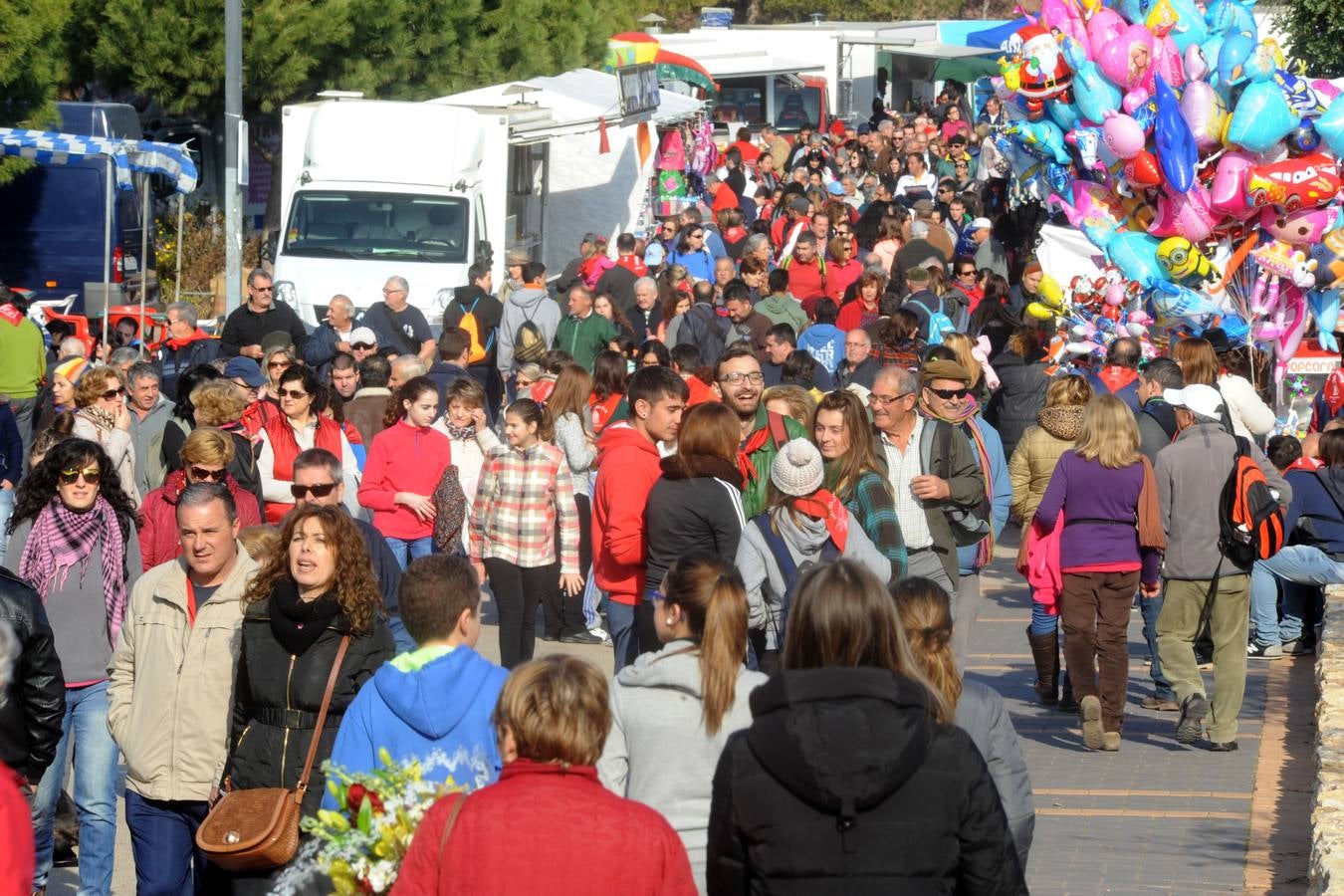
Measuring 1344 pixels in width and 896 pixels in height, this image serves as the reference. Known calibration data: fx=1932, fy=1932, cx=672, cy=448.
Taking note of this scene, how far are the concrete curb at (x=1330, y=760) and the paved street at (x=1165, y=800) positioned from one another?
41 centimetres

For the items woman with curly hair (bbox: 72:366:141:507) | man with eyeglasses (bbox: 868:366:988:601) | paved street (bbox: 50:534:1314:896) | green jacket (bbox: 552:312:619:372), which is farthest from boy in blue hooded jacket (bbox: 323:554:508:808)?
green jacket (bbox: 552:312:619:372)

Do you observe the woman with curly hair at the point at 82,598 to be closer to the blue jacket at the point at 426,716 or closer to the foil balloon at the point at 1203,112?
the blue jacket at the point at 426,716

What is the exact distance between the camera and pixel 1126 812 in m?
8.24

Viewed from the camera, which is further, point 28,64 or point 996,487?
point 28,64

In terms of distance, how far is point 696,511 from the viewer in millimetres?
7559

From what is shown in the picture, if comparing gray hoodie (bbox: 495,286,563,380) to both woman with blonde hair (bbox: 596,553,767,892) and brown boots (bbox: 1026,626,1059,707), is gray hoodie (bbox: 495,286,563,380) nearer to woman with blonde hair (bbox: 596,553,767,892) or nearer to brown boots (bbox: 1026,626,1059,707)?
brown boots (bbox: 1026,626,1059,707)

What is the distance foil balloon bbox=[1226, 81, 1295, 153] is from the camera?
13797 millimetres

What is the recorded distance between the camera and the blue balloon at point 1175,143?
14.0 metres

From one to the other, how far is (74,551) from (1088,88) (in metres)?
9.54

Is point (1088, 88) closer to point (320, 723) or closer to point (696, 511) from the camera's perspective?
point (696, 511)

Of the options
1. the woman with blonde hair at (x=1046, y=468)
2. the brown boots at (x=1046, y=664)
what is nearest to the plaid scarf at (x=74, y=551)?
the woman with blonde hair at (x=1046, y=468)

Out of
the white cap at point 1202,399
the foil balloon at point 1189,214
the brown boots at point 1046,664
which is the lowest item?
the brown boots at point 1046,664

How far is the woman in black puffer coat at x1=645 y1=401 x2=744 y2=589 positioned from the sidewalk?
1809 mm

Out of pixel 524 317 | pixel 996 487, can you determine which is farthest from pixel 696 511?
pixel 524 317
